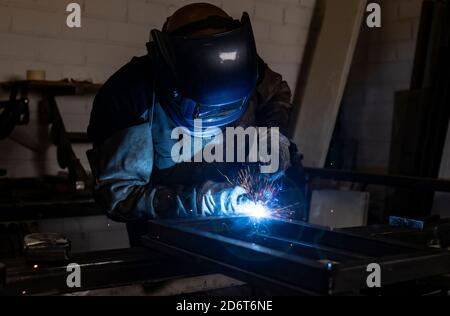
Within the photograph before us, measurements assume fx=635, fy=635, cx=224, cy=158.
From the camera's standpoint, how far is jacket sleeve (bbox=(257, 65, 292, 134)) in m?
2.37

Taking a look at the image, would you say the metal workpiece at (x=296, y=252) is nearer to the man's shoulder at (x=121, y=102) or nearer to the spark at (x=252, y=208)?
the spark at (x=252, y=208)

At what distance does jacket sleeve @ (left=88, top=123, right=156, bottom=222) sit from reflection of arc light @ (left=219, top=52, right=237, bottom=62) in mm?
396

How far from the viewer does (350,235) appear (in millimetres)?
1534

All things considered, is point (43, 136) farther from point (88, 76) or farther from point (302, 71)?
point (302, 71)

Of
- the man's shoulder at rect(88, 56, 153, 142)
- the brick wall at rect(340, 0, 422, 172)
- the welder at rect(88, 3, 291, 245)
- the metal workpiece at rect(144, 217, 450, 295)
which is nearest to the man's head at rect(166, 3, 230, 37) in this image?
the welder at rect(88, 3, 291, 245)

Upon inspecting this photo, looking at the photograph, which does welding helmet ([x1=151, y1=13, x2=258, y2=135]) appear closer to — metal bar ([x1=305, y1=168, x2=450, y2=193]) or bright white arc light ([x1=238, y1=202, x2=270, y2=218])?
bright white arc light ([x1=238, y1=202, x2=270, y2=218])

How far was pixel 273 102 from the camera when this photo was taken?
242cm

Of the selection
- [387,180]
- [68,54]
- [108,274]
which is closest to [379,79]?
[387,180]

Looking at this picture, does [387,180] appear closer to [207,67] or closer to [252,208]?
[252,208]

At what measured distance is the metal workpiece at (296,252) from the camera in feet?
3.84

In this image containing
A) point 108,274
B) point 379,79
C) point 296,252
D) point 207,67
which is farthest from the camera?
point 379,79

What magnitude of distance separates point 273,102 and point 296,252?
90 centimetres

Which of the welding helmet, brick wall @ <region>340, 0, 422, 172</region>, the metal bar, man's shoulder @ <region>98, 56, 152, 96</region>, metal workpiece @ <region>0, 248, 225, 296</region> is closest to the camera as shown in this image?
metal workpiece @ <region>0, 248, 225, 296</region>

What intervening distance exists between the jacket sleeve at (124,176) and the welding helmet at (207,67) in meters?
0.19
